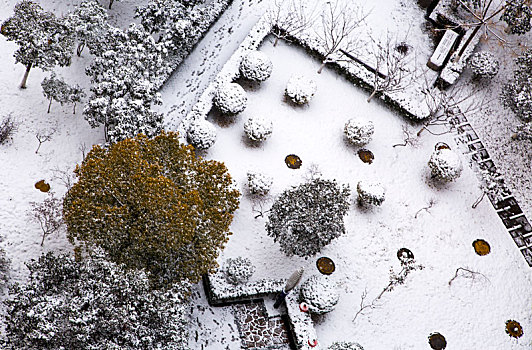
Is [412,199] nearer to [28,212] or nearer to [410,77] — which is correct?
[410,77]

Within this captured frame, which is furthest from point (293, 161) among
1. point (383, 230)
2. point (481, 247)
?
point (481, 247)

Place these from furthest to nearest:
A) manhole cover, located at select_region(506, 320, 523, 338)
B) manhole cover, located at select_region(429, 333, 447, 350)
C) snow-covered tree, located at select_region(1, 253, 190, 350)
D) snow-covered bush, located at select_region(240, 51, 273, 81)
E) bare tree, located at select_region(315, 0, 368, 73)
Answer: bare tree, located at select_region(315, 0, 368, 73) → snow-covered bush, located at select_region(240, 51, 273, 81) → manhole cover, located at select_region(506, 320, 523, 338) → manhole cover, located at select_region(429, 333, 447, 350) → snow-covered tree, located at select_region(1, 253, 190, 350)

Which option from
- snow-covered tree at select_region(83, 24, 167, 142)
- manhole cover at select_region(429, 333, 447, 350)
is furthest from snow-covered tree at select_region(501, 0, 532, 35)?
snow-covered tree at select_region(83, 24, 167, 142)

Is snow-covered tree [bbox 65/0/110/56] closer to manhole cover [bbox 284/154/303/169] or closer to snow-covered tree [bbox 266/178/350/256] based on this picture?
manhole cover [bbox 284/154/303/169]

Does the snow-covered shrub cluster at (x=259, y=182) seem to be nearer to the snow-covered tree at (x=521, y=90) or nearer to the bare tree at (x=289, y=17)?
the bare tree at (x=289, y=17)

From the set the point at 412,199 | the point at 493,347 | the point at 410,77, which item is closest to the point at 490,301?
the point at 493,347

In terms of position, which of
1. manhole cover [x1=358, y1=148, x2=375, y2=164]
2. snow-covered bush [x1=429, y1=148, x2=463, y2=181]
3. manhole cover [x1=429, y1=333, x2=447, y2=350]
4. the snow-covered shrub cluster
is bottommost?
manhole cover [x1=429, y1=333, x2=447, y2=350]

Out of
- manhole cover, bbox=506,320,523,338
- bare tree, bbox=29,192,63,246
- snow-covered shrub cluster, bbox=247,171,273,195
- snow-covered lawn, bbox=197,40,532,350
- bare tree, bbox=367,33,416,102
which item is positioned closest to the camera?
bare tree, bbox=29,192,63,246
